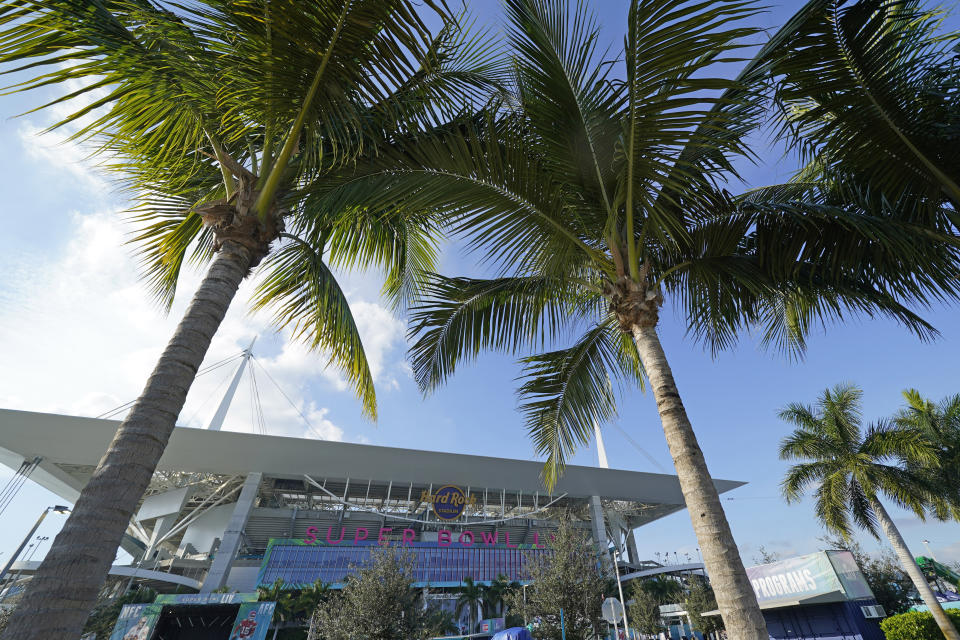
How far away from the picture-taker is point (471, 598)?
122 ft

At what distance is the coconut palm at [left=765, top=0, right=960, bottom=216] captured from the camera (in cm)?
402

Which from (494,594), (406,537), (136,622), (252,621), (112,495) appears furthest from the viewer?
(406,537)

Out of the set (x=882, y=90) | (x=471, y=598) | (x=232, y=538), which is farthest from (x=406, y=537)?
(x=882, y=90)

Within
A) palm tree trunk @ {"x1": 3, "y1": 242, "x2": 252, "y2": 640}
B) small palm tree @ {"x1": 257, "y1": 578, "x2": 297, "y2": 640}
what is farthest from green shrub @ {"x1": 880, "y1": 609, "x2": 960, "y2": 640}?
small palm tree @ {"x1": 257, "y1": 578, "x2": 297, "y2": 640}

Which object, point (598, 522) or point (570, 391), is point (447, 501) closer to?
point (598, 522)

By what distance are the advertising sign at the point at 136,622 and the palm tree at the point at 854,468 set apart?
26661 millimetres

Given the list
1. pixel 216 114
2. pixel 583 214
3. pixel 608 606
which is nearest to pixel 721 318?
pixel 583 214

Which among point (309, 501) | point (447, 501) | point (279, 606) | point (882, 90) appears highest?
point (309, 501)

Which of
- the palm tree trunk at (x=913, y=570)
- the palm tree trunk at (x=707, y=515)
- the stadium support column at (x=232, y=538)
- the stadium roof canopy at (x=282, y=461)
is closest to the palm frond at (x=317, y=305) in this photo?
the palm tree trunk at (x=707, y=515)

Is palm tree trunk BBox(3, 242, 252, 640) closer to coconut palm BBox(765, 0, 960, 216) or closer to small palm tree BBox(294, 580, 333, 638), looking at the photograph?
coconut palm BBox(765, 0, 960, 216)

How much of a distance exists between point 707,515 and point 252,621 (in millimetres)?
21698

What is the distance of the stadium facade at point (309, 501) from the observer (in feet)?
105

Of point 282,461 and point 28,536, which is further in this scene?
point 282,461

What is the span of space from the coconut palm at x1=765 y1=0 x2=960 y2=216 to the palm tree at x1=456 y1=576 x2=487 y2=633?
40901mm
